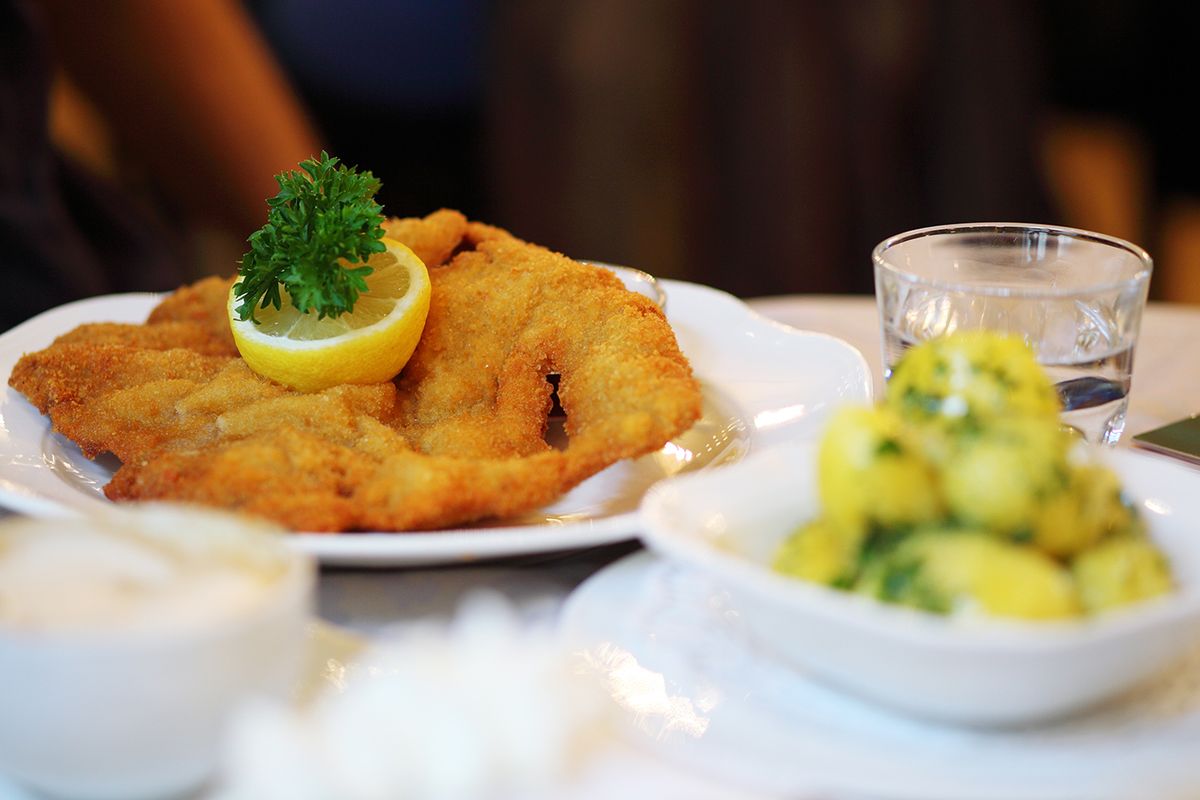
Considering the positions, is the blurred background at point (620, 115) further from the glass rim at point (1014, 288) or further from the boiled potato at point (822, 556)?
the boiled potato at point (822, 556)

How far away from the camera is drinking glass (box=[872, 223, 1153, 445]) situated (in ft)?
4.33

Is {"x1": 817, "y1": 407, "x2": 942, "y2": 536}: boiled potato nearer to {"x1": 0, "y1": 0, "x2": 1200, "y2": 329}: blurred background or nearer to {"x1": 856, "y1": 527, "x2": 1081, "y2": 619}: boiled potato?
{"x1": 856, "y1": 527, "x2": 1081, "y2": 619}: boiled potato

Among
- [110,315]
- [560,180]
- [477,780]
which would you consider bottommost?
[560,180]

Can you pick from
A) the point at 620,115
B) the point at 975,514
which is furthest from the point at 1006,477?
the point at 620,115

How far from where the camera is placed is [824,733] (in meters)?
0.86

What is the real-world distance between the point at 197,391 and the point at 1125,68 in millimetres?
4346

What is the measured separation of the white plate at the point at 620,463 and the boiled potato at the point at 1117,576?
39 centimetres

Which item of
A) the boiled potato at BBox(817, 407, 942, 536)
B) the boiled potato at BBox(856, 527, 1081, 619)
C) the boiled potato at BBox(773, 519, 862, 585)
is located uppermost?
the boiled potato at BBox(817, 407, 942, 536)

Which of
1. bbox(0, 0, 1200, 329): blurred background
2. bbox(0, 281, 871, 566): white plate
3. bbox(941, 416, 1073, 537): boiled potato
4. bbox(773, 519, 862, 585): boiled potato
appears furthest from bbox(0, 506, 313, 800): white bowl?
bbox(0, 0, 1200, 329): blurred background

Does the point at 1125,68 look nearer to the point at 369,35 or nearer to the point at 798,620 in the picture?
the point at 369,35

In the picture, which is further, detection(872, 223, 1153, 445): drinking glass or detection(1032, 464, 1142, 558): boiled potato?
detection(872, 223, 1153, 445): drinking glass

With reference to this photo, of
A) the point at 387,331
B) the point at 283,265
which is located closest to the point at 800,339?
the point at 387,331

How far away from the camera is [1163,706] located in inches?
34.5

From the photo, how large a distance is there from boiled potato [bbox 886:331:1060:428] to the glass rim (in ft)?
1.10
